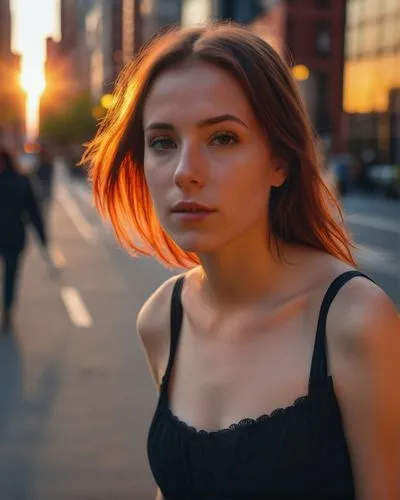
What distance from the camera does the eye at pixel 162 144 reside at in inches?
82.6

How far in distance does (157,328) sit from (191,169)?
491 millimetres

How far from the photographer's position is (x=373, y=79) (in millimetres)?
66250

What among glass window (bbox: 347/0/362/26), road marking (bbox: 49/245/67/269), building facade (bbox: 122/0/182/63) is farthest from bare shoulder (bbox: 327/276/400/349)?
building facade (bbox: 122/0/182/63)

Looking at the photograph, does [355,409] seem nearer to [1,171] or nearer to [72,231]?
[1,171]

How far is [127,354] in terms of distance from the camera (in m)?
9.91

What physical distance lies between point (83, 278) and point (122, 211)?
47.2 ft

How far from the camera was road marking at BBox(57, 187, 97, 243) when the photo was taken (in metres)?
26.9

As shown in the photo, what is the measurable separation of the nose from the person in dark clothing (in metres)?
9.92

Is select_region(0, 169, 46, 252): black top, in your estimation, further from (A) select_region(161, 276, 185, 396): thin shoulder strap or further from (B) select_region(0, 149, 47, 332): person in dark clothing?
(A) select_region(161, 276, 185, 396): thin shoulder strap

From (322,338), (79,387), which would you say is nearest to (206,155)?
(322,338)

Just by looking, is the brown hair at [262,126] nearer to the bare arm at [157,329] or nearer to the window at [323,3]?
the bare arm at [157,329]

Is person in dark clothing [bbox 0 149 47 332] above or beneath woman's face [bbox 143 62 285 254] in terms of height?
beneath

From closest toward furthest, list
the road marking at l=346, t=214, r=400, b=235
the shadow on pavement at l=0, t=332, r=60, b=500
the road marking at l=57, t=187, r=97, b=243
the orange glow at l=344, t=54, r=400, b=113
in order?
the shadow on pavement at l=0, t=332, r=60, b=500, the road marking at l=57, t=187, r=97, b=243, the road marking at l=346, t=214, r=400, b=235, the orange glow at l=344, t=54, r=400, b=113

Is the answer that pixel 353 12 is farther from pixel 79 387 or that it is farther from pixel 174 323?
pixel 174 323
